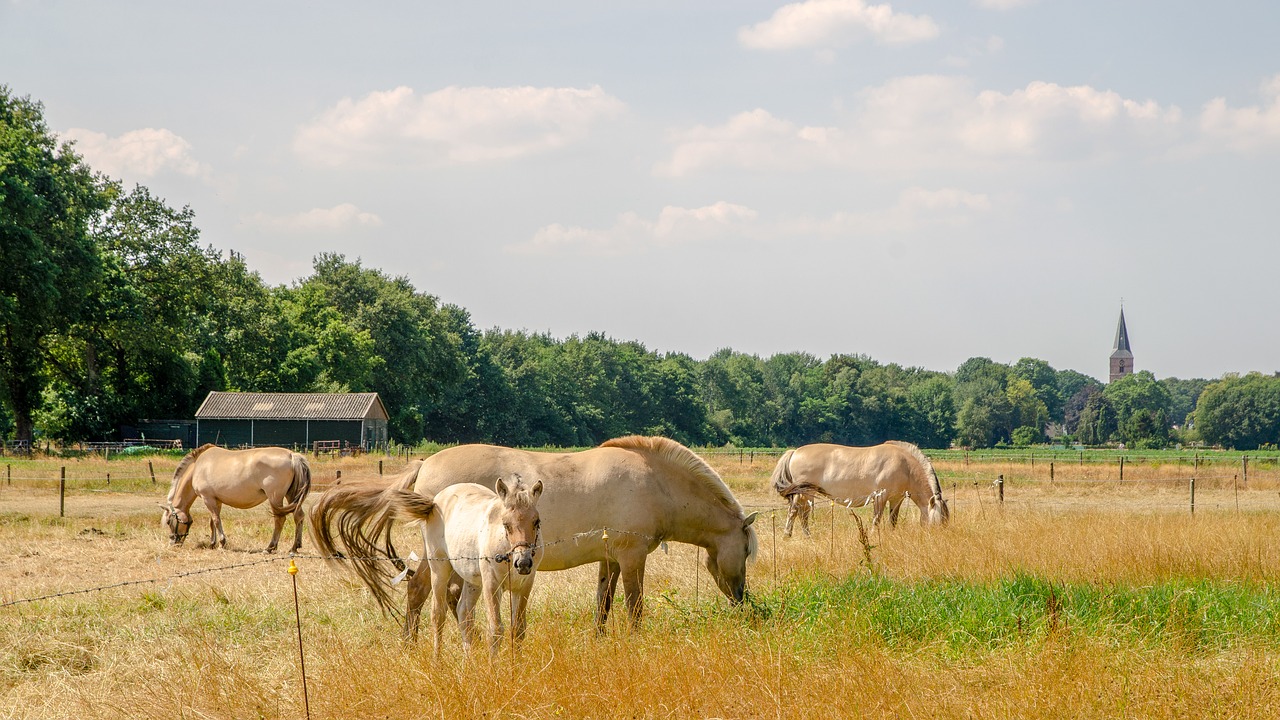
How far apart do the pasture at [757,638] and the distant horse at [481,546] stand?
1.00 ft

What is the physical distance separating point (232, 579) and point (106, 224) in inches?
1835

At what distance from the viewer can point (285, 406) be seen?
5544cm

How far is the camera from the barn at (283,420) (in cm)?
5438

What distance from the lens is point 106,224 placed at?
5169cm

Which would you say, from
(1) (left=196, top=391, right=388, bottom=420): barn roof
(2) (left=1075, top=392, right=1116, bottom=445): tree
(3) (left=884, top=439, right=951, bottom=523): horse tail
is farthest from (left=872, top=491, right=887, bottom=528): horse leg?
(2) (left=1075, top=392, right=1116, bottom=445): tree

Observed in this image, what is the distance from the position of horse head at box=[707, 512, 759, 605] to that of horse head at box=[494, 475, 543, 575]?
10.7 ft

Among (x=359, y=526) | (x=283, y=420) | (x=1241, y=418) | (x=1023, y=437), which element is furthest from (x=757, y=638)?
(x=1241, y=418)

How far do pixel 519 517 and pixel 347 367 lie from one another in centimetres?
6563

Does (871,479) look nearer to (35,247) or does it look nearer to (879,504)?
(879,504)

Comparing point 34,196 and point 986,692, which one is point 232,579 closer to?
point 986,692

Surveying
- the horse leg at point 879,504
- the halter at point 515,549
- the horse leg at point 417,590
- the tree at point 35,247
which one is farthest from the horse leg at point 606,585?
the tree at point 35,247

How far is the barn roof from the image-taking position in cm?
5444

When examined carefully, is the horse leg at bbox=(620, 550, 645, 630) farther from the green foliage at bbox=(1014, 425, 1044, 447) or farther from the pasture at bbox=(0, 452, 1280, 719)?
the green foliage at bbox=(1014, 425, 1044, 447)

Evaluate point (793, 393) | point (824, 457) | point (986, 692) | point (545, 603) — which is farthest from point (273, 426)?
point (793, 393)
